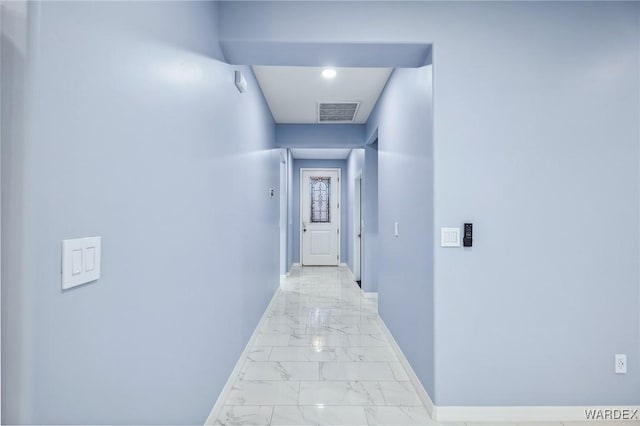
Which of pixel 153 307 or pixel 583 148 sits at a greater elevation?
pixel 583 148

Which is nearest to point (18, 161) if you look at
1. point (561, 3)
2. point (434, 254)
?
point (434, 254)

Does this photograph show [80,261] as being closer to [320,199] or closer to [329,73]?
[329,73]

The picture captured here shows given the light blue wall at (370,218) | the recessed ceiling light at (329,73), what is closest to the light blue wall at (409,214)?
the recessed ceiling light at (329,73)

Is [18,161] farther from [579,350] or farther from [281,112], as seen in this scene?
[281,112]

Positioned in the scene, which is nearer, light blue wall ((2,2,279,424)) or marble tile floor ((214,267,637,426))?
light blue wall ((2,2,279,424))

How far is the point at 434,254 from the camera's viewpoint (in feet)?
6.64

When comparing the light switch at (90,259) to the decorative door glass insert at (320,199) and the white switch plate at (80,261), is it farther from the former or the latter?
the decorative door glass insert at (320,199)

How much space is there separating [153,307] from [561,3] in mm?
2700

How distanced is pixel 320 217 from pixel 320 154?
5.09ft

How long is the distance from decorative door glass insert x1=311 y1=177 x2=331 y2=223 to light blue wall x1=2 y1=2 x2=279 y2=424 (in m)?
6.07

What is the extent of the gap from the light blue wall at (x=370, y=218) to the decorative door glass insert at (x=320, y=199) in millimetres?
3085

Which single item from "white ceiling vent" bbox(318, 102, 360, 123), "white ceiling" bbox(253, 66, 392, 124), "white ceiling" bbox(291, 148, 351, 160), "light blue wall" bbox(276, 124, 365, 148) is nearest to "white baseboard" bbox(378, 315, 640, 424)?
"white ceiling" bbox(253, 66, 392, 124)

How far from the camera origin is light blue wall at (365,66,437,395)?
2.14 m

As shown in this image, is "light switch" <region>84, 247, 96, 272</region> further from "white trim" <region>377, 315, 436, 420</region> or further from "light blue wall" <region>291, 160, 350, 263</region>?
"light blue wall" <region>291, 160, 350, 263</region>
